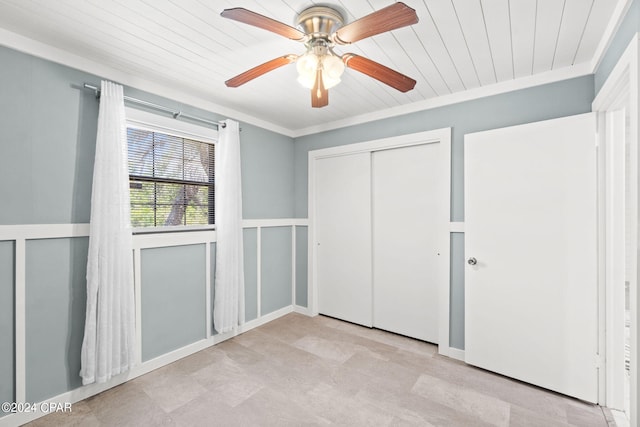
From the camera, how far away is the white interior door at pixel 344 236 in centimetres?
332

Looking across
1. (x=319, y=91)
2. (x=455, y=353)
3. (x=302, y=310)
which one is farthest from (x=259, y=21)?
(x=302, y=310)

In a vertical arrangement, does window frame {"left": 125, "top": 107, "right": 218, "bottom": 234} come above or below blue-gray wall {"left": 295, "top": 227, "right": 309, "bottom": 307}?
above

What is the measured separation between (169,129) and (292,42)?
1369 mm

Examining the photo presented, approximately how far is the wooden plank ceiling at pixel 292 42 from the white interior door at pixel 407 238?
2.54ft

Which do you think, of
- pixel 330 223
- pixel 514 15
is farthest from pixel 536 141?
pixel 330 223

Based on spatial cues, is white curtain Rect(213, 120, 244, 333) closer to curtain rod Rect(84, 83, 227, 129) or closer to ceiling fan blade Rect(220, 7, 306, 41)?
curtain rod Rect(84, 83, 227, 129)

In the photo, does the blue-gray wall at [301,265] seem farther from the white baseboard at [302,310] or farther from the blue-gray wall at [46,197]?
the blue-gray wall at [46,197]

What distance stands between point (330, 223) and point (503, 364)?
212 cm

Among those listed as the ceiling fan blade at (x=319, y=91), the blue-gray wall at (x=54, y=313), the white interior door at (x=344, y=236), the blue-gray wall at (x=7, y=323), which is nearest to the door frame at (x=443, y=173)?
the white interior door at (x=344, y=236)

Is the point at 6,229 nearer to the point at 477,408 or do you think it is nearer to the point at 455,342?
the point at 477,408

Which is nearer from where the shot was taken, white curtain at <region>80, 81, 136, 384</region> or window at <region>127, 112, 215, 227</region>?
white curtain at <region>80, 81, 136, 384</region>

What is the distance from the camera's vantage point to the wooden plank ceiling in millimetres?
1524

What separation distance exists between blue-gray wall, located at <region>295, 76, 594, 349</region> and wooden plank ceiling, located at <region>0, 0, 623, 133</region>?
16cm

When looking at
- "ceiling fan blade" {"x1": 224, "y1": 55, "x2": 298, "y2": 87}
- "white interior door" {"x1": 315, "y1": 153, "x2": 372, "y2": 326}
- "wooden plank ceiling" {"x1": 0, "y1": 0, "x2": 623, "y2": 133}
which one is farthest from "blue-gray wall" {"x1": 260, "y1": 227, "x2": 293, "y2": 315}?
"ceiling fan blade" {"x1": 224, "y1": 55, "x2": 298, "y2": 87}
